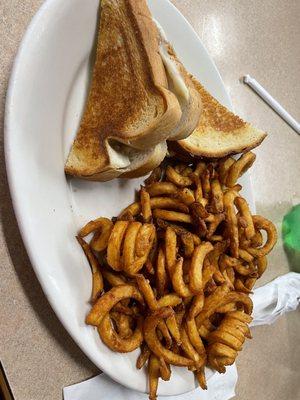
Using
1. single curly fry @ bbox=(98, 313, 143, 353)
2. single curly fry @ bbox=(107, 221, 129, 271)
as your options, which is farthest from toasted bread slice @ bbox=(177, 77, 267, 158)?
single curly fry @ bbox=(98, 313, 143, 353)

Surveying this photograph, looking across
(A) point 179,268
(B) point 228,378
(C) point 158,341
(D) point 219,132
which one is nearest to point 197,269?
(A) point 179,268

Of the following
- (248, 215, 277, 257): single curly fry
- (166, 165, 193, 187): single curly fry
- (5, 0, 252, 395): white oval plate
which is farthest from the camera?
(248, 215, 277, 257): single curly fry

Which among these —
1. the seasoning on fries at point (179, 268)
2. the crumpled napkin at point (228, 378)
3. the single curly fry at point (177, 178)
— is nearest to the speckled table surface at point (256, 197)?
the crumpled napkin at point (228, 378)

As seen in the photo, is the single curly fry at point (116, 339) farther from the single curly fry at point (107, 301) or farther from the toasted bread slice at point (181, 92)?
the toasted bread slice at point (181, 92)

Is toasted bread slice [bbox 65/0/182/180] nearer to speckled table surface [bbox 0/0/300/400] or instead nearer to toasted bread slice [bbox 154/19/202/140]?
toasted bread slice [bbox 154/19/202/140]

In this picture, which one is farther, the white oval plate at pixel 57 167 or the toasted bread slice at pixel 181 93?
the toasted bread slice at pixel 181 93

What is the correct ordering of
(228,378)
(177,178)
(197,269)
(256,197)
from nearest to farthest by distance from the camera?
(197,269), (177,178), (228,378), (256,197)

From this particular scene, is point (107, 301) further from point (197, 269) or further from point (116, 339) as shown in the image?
point (197, 269)
